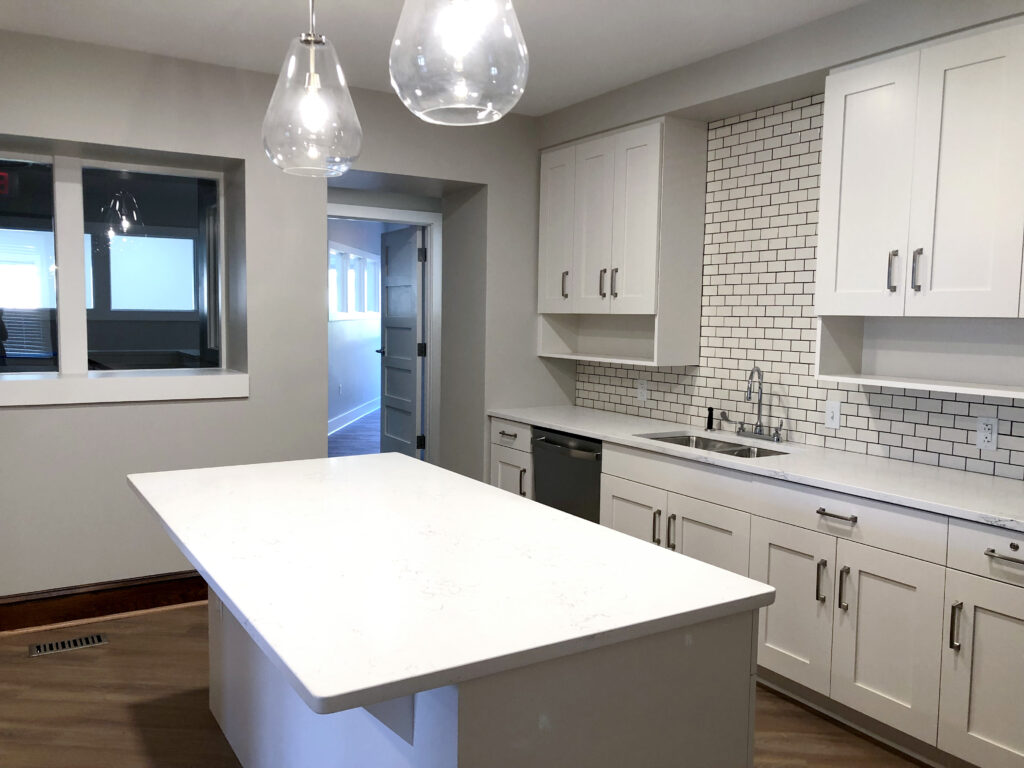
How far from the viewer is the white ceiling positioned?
127 inches

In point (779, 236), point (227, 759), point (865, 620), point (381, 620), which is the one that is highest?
point (779, 236)

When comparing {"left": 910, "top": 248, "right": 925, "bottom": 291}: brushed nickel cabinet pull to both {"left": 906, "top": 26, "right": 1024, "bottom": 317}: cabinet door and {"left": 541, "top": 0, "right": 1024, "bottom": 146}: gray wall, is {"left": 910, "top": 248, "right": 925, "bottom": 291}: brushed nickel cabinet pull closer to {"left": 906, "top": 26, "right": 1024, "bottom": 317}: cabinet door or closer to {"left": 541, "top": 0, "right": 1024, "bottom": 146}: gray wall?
{"left": 906, "top": 26, "right": 1024, "bottom": 317}: cabinet door

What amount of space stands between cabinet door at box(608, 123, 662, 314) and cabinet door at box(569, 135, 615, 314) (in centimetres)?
6

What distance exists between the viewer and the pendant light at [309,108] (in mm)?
2059

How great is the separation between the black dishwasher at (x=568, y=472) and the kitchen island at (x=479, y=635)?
5.75 feet

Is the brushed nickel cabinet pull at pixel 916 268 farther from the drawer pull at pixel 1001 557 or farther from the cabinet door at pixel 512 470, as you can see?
the cabinet door at pixel 512 470

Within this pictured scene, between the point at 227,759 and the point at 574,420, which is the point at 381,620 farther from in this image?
the point at 574,420

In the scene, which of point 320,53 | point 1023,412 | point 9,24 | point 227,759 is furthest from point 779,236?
point 9,24

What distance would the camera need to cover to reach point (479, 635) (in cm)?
143

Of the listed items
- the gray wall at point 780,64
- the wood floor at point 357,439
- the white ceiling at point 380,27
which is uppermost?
the white ceiling at point 380,27

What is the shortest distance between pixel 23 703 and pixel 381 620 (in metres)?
2.38

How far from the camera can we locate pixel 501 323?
5.00 m

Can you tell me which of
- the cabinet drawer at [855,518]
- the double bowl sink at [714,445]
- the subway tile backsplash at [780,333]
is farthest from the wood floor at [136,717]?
the subway tile backsplash at [780,333]

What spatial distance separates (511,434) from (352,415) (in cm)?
670
